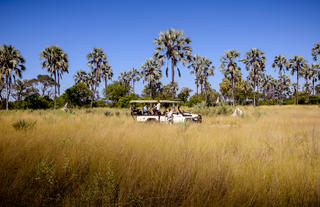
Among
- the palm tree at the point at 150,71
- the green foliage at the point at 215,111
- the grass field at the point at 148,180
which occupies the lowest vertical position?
the grass field at the point at 148,180

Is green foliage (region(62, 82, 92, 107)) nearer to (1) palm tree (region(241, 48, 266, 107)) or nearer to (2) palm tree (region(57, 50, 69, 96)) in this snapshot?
(2) palm tree (region(57, 50, 69, 96))

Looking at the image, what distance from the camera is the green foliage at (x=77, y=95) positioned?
40.5 m

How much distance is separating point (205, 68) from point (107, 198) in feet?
181

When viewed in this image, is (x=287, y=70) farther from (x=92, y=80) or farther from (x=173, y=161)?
(x=173, y=161)

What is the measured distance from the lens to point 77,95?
137 ft

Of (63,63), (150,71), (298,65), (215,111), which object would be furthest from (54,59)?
(298,65)

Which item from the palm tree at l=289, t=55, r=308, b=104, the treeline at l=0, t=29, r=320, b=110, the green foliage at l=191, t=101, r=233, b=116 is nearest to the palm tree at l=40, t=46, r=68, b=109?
the treeline at l=0, t=29, r=320, b=110

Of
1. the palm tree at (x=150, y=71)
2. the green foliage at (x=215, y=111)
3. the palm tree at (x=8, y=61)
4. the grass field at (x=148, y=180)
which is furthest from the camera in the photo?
the palm tree at (x=150, y=71)

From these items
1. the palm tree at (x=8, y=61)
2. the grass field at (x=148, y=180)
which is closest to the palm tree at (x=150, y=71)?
the palm tree at (x=8, y=61)

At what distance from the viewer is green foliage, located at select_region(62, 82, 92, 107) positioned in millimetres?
40531

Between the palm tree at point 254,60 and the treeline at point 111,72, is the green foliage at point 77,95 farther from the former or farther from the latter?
the palm tree at point 254,60

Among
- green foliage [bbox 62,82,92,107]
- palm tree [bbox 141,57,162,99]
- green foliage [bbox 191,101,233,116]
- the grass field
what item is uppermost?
palm tree [bbox 141,57,162,99]

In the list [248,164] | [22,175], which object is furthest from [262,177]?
[22,175]

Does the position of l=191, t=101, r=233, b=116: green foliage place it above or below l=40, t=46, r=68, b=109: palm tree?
below
